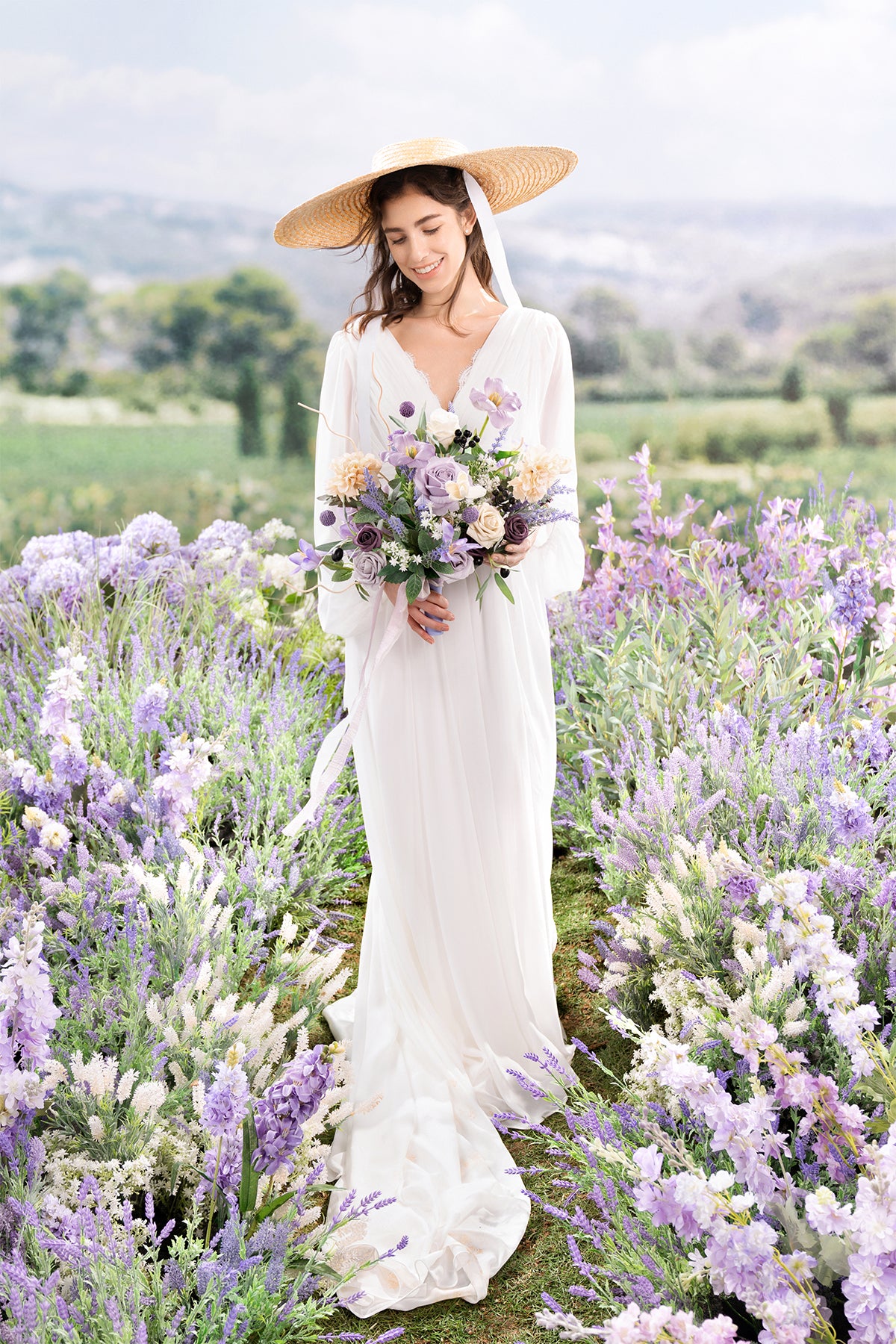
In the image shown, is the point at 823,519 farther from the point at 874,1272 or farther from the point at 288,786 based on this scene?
the point at 874,1272

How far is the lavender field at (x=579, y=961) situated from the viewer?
1347mm

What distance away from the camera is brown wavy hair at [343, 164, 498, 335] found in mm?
2039

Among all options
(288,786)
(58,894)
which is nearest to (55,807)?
(58,894)

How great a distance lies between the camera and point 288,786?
3.08 meters

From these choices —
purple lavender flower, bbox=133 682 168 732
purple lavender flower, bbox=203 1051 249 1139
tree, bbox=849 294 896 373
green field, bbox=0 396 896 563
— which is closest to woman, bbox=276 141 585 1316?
purple lavender flower, bbox=203 1051 249 1139

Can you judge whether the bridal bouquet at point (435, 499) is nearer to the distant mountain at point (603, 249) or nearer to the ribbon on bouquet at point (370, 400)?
the ribbon on bouquet at point (370, 400)

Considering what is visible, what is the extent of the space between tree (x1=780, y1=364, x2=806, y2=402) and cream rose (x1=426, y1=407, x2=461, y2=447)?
780 centimetres

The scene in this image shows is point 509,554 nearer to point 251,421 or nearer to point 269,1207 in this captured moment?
point 269,1207

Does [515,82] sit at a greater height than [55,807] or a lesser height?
greater

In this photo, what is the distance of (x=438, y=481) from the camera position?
1.89 meters

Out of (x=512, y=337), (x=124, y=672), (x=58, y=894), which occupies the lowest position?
→ (x=58, y=894)

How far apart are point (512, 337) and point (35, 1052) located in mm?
1537

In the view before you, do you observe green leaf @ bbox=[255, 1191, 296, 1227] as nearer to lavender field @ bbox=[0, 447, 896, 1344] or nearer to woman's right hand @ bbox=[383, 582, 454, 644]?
lavender field @ bbox=[0, 447, 896, 1344]

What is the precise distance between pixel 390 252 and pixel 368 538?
65 cm
